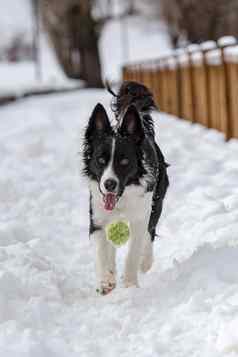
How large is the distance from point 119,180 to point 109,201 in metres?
0.22

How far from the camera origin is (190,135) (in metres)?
14.8

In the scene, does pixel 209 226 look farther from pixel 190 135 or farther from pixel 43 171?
pixel 190 135

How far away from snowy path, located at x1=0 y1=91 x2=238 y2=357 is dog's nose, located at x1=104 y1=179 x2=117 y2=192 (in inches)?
31.2

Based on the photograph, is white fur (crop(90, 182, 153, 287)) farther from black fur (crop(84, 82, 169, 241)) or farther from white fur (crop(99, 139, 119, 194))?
white fur (crop(99, 139, 119, 194))

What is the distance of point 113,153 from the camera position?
534 centimetres

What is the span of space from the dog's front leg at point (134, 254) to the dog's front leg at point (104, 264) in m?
0.12

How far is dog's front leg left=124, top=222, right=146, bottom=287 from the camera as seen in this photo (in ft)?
18.5

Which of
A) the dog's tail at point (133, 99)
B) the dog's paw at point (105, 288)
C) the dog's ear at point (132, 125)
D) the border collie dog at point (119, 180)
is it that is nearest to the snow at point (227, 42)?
the dog's tail at point (133, 99)

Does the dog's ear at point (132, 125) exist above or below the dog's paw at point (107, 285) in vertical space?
above

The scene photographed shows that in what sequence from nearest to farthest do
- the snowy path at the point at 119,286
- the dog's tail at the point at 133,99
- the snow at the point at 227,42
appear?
the snowy path at the point at 119,286 < the dog's tail at the point at 133,99 < the snow at the point at 227,42

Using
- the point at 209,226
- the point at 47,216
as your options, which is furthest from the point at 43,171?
the point at 209,226

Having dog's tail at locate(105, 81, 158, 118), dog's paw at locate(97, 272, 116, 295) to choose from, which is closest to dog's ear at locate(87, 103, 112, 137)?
dog's tail at locate(105, 81, 158, 118)

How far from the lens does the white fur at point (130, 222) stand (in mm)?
5641

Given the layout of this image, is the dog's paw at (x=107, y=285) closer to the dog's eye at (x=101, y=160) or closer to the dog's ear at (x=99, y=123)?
the dog's eye at (x=101, y=160)
